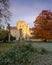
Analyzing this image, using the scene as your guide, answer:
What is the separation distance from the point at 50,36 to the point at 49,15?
5707 millimetres

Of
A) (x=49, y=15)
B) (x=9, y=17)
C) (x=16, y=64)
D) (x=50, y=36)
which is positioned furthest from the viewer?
(x=49, y=15)

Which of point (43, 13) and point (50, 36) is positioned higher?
point (43, 13)

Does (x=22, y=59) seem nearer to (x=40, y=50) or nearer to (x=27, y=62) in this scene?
(x=27, y=62)

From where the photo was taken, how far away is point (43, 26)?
4931 cm

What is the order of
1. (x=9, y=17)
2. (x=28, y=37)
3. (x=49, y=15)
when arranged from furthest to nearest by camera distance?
(x=28, y=37)
(x=49, y=15)
(x=9, y=17)

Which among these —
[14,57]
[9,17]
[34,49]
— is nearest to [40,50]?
[34,49]

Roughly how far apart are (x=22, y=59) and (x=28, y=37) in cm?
4694

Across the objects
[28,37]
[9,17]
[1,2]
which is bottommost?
[28,37]

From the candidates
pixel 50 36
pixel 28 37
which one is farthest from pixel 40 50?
pixel 28 37

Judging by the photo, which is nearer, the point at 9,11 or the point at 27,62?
the point at 27,62

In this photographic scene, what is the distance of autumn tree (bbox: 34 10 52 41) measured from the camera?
47750mm

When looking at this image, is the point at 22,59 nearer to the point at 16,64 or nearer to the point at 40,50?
the point at 16,64

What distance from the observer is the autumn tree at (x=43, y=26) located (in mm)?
47750

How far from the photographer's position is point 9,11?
94.4ft
